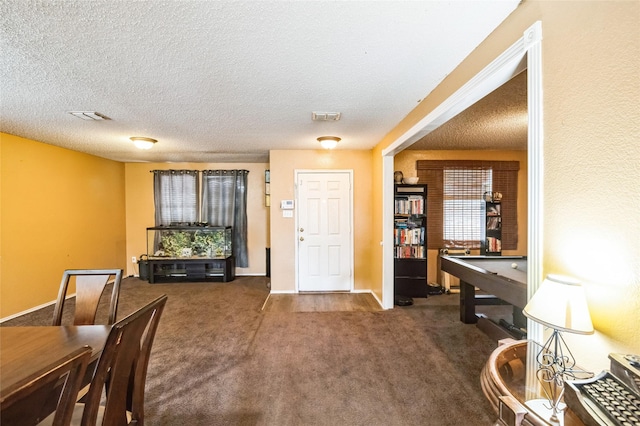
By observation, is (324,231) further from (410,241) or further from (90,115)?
(90,115)

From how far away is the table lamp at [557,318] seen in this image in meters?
0.86

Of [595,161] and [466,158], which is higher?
[466,158]

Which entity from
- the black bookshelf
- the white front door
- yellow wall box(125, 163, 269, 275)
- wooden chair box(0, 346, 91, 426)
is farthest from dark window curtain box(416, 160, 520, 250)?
wooden chair box(0, 346, 91, 426)

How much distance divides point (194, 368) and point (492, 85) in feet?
10.2

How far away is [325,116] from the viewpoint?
2.89m

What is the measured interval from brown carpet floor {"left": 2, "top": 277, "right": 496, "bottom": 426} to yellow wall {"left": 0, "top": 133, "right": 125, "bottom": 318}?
0.54 m

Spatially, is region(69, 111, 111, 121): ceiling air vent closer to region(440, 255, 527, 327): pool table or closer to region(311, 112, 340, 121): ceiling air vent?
region(311, 112, 340, 121): ceiling air vent

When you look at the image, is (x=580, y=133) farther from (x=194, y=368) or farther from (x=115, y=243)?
(x=115, y=243)

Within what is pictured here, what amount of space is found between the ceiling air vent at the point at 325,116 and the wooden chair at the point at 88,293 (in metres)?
2.18

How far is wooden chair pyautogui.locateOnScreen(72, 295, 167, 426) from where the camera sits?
3.11ft

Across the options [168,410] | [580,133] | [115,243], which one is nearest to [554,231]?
[580,133]

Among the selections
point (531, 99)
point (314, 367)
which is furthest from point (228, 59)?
point (314, 367)

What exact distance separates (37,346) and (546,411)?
211cm

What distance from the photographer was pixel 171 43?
1.62 m
